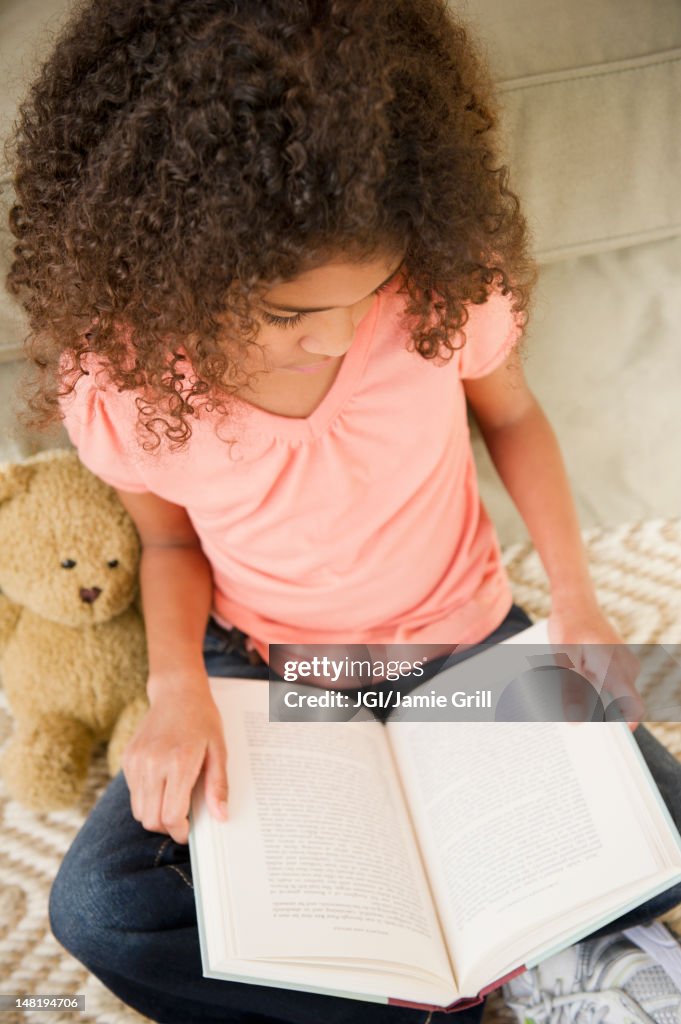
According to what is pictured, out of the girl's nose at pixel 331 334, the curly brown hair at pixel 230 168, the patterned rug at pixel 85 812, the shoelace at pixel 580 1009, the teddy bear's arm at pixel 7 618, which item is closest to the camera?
the curly brown hair at pixel 230 168

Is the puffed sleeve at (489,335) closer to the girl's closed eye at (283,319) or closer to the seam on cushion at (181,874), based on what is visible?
the girl's closed eye at (283,319)

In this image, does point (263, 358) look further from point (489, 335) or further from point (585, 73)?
point (585, 73)

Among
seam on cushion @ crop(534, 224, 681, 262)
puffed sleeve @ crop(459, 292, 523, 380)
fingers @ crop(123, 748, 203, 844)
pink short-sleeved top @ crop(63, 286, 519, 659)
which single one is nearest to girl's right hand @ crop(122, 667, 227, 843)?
fingers @ crop(123, 748, 203, 844)

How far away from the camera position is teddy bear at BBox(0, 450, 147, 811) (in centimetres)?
87

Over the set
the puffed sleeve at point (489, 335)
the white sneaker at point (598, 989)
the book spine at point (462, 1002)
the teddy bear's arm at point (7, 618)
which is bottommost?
the white sneaker at point (598, 989)

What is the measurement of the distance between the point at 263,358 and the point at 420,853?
0.40m

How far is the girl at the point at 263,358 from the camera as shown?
1.52 ft

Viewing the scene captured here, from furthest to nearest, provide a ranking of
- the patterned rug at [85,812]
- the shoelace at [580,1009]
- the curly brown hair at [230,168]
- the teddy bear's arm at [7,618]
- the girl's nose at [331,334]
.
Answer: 1. the teddy bear's arm at [7,618]
2. the patterned rug at [85,812]
3. the shoelace at [580,1009]
4. the girl's nose at [331,334]
5. the curly brown hair at [230,168]

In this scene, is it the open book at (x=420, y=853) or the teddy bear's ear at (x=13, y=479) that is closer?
the open book at (x=420, y=853)

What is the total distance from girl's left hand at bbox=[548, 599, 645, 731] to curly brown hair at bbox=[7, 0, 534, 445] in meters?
0.30

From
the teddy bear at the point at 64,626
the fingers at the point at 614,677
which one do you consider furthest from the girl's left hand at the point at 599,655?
the teddy bear at the point at 64,626

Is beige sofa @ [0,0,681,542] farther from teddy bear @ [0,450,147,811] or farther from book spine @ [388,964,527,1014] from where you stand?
book spine @ [388,964,527,1014]

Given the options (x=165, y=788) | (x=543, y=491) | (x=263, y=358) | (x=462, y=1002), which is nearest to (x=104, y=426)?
(x=263, y=358)

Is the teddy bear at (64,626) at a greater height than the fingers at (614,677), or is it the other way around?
the teddy bear at (64,626)
